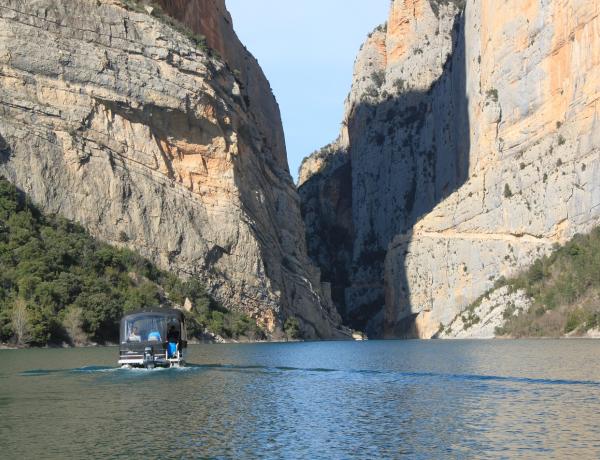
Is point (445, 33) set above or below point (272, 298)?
above

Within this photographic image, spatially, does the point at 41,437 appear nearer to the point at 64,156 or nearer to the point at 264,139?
the point at 64,156

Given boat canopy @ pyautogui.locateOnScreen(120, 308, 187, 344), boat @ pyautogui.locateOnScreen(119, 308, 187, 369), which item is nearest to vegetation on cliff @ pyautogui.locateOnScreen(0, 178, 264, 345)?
boat canopy @ pyautogui.locateOnScreen(120, 308, 187, 344)

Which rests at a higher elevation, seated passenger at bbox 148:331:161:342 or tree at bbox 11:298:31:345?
tree at bbox 11:298:31:345

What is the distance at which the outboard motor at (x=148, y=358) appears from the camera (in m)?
38.5

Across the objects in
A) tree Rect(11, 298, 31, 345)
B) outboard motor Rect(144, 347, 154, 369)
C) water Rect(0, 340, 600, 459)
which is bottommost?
water Rect(0, 340, 600, 459)

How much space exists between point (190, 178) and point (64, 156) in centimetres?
1278

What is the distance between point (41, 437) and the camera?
20047 mm

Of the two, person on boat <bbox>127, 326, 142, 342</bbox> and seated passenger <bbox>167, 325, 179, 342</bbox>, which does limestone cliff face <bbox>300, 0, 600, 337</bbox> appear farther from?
person on boat <bbox>127, 326, 142, 342</bbox>

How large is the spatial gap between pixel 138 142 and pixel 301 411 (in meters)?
59.2

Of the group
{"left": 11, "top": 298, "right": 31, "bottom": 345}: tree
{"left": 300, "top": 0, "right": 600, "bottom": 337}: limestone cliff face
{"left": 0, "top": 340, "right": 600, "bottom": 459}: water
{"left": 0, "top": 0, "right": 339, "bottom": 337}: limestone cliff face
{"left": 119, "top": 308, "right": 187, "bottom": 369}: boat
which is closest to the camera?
{"left": 0, "top": 340, "right": 600, "bottom": 459}: water

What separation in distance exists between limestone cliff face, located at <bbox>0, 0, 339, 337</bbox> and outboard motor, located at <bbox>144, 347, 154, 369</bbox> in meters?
38.3

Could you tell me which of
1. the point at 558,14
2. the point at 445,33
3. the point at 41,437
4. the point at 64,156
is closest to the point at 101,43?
the point at 64,156

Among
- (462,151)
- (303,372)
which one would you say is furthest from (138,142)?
(462,151)

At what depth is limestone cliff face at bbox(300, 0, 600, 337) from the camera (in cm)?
8388
